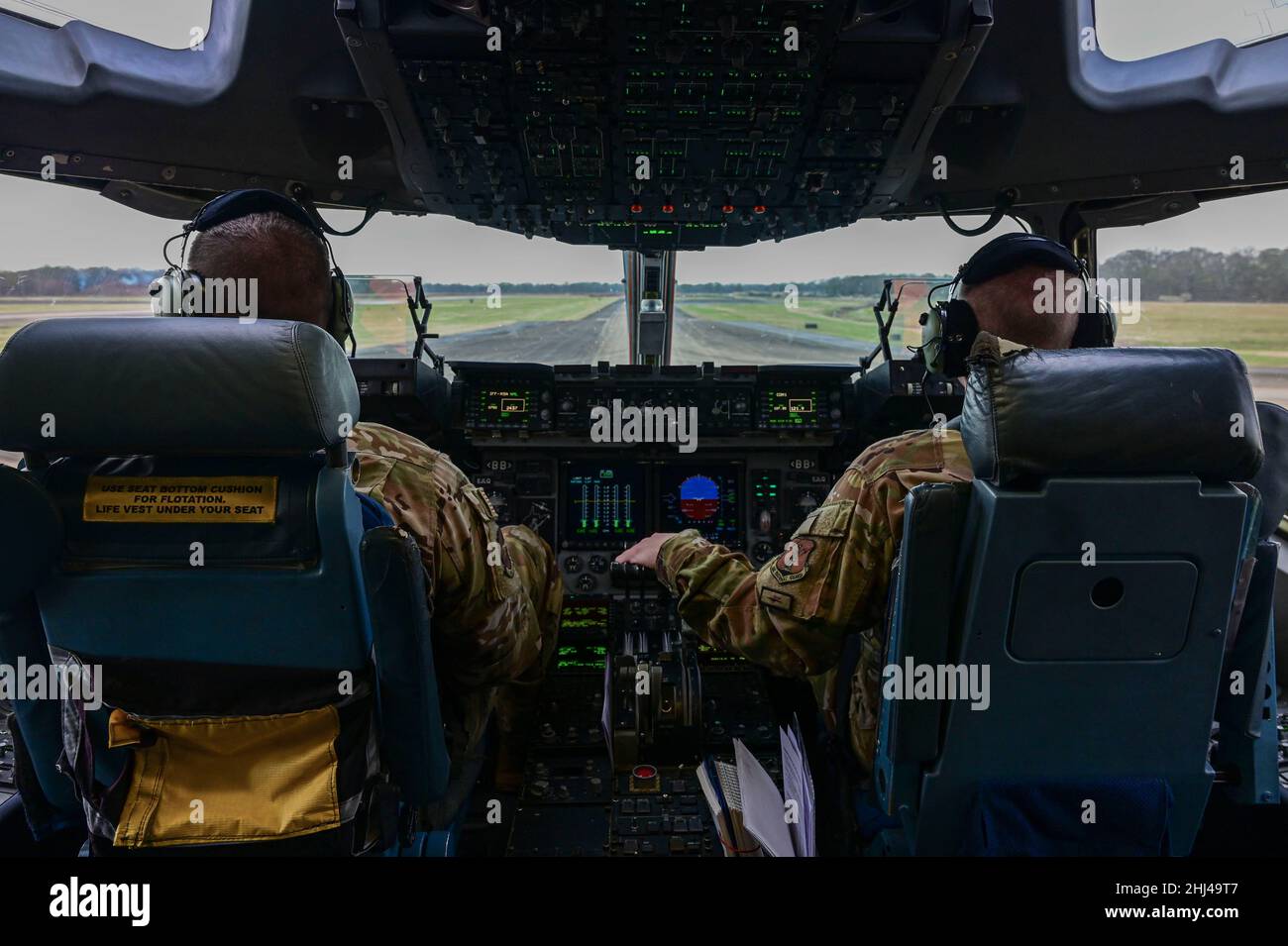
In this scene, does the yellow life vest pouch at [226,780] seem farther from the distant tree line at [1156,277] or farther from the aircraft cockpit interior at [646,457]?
the distant tree line at [1156,277]

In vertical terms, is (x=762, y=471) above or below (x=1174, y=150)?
below

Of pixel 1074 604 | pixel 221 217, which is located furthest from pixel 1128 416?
pixel 221 217

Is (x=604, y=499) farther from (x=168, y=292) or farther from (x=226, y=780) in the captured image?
(x=226, y=780)

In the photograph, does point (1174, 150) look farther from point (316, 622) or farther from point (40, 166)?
point (40, 166)

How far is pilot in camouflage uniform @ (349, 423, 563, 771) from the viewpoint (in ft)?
4.36

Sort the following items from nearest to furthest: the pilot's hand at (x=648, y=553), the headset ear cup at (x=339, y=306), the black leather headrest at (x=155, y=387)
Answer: the black leather headrest at (x=155, y=387), the headset ear cup at (x=339, y=306), the pilot's hand at (x=648, y=553)

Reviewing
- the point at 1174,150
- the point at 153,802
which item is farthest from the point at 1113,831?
the point at 1174,150

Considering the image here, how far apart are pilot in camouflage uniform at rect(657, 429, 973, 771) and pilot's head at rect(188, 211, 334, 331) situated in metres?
0.91

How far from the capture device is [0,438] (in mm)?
913

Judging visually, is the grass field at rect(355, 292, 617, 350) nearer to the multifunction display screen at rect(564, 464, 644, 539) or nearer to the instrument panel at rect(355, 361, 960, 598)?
the instrument panel at rect(355, 361, 960, 598)

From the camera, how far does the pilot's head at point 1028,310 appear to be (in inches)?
52.3

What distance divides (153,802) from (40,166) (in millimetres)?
2133

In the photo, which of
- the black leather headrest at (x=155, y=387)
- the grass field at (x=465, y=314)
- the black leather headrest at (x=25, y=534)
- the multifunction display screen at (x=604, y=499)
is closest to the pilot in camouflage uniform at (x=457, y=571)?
the black leather headrest at (x=155, y=387)

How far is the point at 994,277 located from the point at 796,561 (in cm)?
64
